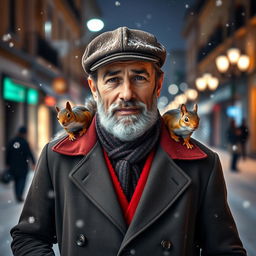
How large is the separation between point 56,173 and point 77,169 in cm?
12

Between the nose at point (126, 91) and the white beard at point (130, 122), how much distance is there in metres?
0.06

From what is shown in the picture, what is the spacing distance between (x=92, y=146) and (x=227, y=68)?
1239cm

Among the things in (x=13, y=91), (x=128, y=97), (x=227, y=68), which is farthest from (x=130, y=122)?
(x=13, y=91)

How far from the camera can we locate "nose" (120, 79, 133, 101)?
1.92m

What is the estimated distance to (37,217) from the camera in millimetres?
2104

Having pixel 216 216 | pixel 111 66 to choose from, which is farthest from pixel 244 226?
pixel 111 66

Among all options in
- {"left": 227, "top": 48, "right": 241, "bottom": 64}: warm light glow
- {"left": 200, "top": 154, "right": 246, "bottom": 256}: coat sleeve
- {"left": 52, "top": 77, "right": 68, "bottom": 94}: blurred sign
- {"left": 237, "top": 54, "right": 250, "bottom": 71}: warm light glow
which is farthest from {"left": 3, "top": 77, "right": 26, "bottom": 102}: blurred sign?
{"left": 200, "top": 154, "right": 246, "bottom": 256}: coat sleeve

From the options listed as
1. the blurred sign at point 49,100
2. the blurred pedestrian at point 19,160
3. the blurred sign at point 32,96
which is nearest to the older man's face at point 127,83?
the blurred pedestrian at point 19,160

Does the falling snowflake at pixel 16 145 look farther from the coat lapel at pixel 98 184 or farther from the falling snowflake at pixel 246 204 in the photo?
the coat lapel at pixel 98 184

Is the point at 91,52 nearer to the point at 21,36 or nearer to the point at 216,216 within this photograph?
the point at 216,216

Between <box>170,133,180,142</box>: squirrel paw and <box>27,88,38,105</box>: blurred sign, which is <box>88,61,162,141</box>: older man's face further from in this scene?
<box>27,88,38,105</box>: blurred sign

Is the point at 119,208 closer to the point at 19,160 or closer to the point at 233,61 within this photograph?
the point at 19,160

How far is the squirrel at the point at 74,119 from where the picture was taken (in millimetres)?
2078

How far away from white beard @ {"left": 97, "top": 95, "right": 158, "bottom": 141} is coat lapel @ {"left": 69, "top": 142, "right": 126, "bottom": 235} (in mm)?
160
